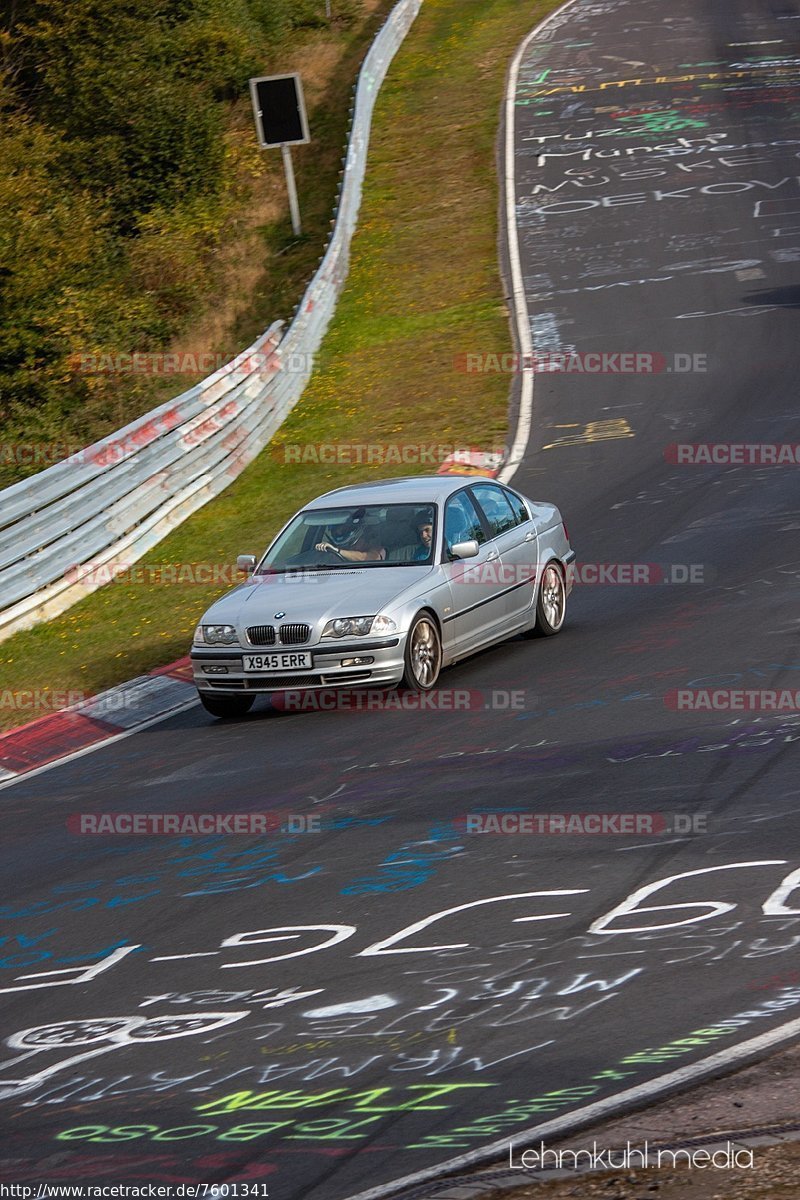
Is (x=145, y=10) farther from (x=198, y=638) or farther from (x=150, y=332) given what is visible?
(x=198, y=638)

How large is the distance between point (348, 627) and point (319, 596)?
0.55 meters

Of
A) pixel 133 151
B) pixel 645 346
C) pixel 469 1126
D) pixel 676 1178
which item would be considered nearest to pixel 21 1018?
pixel 469 1126

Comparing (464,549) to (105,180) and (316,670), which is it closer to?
(316,670)

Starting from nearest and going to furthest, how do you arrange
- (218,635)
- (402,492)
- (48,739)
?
(218,635)
(48,739)
(402,492)

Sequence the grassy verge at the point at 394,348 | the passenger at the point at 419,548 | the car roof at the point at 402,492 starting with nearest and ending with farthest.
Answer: the passenger at the point at 419,548 → the car roof at the point at 402,492 → the grassy verge at the point at 394,348

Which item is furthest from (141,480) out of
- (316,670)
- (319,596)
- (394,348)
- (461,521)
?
(394,348)

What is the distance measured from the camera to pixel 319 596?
12.5 meters

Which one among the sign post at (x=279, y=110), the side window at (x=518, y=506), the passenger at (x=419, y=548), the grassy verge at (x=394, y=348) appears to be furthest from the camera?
the sign post at (x=279, y=110)

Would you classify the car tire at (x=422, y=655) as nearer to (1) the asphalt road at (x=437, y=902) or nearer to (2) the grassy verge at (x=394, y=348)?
(1) the asphalt road at (x=437, y=902)

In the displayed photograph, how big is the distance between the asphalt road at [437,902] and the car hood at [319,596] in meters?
0.84

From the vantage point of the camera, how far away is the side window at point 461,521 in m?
13.3

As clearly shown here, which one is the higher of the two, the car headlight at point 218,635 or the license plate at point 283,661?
the car headlight at point 218,635

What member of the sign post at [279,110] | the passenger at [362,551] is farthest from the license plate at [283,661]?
the sign post at [279,110]

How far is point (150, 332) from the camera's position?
30438 millimetres
